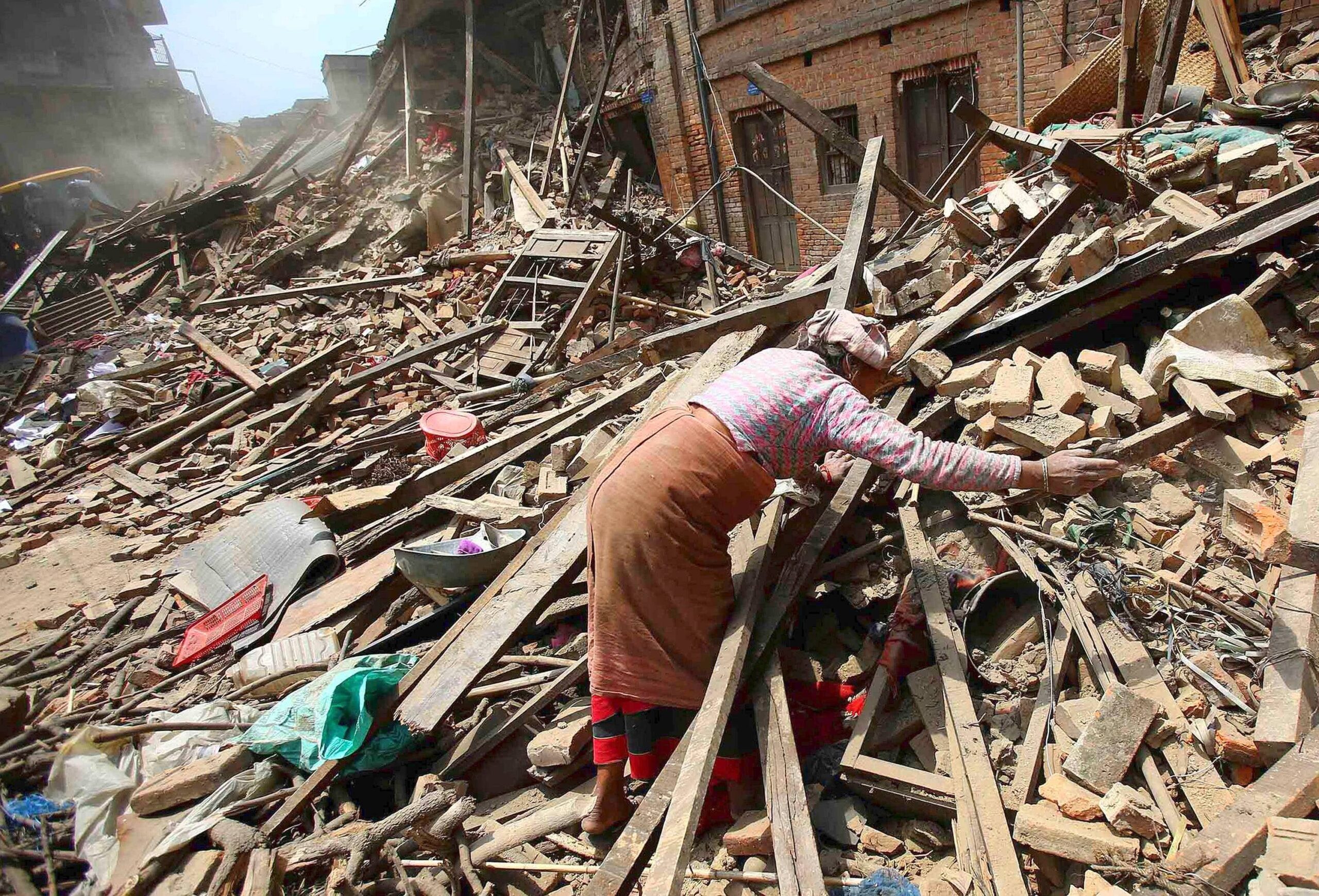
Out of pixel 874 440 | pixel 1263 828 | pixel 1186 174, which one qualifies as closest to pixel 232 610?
pixel 874 440

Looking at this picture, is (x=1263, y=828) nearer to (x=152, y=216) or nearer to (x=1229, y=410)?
(x=1229, y=410)

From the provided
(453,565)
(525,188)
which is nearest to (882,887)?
(453,565)

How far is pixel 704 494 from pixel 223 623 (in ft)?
13.1

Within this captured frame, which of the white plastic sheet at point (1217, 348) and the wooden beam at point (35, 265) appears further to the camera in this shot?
the wooden beam at point (35, 265)

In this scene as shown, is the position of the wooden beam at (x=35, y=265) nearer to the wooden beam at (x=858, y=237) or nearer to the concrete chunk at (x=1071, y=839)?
the wooden beam at (x=858, y=237)

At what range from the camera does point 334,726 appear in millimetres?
2963

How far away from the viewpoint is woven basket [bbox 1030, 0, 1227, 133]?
20.9 ft

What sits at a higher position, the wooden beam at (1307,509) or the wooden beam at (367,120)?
the wooden beam at (367,120)

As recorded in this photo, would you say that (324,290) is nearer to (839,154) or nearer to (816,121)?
(839,154)

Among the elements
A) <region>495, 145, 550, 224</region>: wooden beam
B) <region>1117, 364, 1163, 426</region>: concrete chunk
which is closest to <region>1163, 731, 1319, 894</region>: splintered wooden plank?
<region>1117, 364, 1163, 426</region>: concrete chunk

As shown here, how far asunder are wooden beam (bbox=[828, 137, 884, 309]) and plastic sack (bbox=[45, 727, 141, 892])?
4238 millimetres

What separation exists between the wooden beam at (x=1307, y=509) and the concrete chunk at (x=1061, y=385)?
804 millimetres

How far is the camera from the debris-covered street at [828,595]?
2309 mm

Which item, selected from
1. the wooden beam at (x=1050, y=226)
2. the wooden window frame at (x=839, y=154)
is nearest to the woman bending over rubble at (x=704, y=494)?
the wooden beam at (x=1050, y=226)
